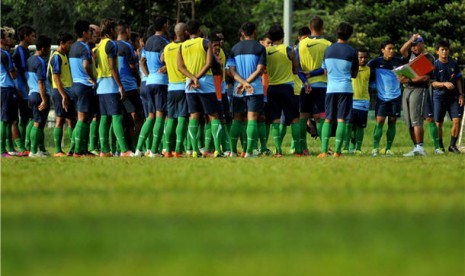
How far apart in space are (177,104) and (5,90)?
358 centimetres

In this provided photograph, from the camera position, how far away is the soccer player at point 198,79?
21.4 m

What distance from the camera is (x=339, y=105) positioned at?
2141 centimetres

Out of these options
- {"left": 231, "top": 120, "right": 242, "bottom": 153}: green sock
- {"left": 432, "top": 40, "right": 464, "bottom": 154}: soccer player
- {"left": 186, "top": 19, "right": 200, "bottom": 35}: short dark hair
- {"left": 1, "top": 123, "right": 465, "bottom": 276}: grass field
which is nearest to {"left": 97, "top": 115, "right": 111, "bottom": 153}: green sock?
{"left": 231, "top": 120, "right": 242, "bottom": 153}: green sock

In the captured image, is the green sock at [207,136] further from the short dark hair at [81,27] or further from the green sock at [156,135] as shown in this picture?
the short dark hair at [81,27]

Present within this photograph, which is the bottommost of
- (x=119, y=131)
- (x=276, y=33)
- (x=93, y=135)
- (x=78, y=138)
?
(x=93, y=135)

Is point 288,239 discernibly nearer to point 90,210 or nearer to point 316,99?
point 90,210

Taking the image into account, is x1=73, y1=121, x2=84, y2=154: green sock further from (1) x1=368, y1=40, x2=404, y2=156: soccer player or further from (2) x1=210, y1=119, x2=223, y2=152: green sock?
(1) x1=368, y1=40, x2=404, y2=156: soccer player

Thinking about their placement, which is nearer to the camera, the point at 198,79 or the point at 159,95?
the point at 198,79

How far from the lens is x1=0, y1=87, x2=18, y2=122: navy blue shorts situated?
2347cm

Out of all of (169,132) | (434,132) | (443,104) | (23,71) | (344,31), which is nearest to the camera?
(344,31)

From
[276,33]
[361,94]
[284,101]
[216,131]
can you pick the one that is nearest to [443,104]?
[361,94]

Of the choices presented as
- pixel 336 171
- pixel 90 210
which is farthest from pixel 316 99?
pixel 90 210

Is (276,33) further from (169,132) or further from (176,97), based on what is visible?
(169,132)

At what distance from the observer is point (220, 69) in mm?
21516
